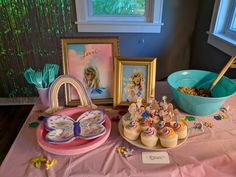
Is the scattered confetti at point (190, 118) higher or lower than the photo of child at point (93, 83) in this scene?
lower

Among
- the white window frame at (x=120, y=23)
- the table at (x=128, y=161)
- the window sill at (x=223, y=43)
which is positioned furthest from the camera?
the white window frame at (x=120, y=23)

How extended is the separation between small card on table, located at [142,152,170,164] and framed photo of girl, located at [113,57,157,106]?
0.26 meters

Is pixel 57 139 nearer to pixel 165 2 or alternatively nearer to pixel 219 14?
pixel 219 14

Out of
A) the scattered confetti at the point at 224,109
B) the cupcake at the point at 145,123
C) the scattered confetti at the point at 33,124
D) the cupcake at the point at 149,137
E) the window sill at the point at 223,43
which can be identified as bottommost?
the scattered confetti at the point at 33,124

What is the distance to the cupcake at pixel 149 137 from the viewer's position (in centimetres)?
65

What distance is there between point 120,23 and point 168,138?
4.79ft

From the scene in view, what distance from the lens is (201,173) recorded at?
619mm

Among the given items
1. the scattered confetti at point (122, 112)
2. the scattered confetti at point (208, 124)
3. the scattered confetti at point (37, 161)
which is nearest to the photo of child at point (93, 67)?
the scattered confetti at point (122, 112)

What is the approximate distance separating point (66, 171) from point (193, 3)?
179 cm

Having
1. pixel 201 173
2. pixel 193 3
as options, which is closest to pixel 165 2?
pixel 193 3

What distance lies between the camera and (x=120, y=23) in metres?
1.88

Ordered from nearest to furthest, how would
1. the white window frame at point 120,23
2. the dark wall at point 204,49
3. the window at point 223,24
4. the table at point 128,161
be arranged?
the table at point 128,161, the window at point 223,24, the dark wall at point 204,49, the white window frame at point 120,23

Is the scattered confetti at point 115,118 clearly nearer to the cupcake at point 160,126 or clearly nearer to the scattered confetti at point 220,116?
the cupcake at point 160,126

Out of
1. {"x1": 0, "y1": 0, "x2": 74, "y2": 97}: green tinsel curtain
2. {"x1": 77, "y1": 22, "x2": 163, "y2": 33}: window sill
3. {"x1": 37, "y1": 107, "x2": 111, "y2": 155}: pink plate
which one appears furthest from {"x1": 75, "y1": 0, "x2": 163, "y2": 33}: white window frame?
{"x1": 37, "y1": 107, "x2": 111, "y2": 155}: pink plate
